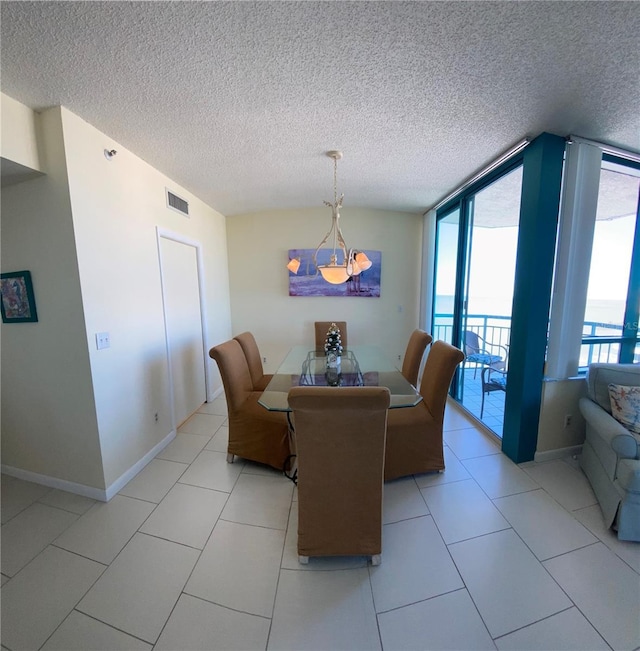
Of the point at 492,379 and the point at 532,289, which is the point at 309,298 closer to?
the point at 492,379

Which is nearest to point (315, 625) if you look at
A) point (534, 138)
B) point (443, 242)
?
point (534, 138)

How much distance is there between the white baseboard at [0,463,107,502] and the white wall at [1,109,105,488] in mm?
28

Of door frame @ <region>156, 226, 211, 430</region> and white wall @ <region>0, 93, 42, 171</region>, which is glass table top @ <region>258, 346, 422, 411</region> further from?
white wall @ <region>0, 93, 42, 171</region>

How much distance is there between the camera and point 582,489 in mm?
1801

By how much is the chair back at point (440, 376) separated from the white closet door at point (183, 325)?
2367 millimetres

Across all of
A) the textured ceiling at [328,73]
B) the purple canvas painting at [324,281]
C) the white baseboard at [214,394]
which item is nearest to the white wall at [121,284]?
the textured ceiling at [328,73]

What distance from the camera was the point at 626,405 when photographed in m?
1.74

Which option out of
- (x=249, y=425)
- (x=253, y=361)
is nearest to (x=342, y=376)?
(x=249, y=425)

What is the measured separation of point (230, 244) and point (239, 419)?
278 cm

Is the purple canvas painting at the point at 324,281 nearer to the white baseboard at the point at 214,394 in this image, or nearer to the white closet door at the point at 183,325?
the white closet door at the point at 183,325

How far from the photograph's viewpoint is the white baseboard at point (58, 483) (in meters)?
1.78

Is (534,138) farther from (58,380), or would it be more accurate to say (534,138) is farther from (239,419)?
(58,380)

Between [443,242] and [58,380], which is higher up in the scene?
[443,242]

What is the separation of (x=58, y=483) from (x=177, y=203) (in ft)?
8.40
